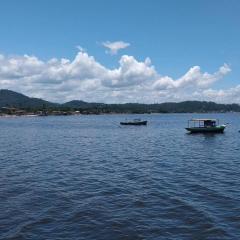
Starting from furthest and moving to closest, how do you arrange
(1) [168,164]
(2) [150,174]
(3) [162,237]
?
(1) [168,164]
(2) [150,174]
(3) [162,237]

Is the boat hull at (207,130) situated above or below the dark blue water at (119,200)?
above

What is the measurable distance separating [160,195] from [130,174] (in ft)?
37.5

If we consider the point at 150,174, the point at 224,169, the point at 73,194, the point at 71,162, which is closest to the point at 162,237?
the point at 73,194

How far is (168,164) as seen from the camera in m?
53.8

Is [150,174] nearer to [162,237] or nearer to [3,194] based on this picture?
[3,194]

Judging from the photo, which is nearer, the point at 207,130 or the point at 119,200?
the point at 119,200

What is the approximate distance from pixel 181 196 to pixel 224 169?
1771 cm

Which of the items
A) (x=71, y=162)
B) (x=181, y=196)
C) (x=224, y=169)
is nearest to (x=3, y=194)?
(x=181, y=196)

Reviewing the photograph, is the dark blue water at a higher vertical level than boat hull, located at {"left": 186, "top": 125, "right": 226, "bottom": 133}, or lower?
lower

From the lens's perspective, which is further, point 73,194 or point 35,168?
point 35,168

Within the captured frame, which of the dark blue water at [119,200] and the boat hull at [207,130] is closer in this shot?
the dark blue water at [119,200]

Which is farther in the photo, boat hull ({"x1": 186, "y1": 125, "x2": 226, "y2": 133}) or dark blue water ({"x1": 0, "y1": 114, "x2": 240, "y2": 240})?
boat hull ({"x1": 186, "y1": 125, "x2": 226, "y2": 133})

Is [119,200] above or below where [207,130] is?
below

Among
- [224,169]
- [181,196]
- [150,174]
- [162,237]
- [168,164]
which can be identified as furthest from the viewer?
[168,164]
